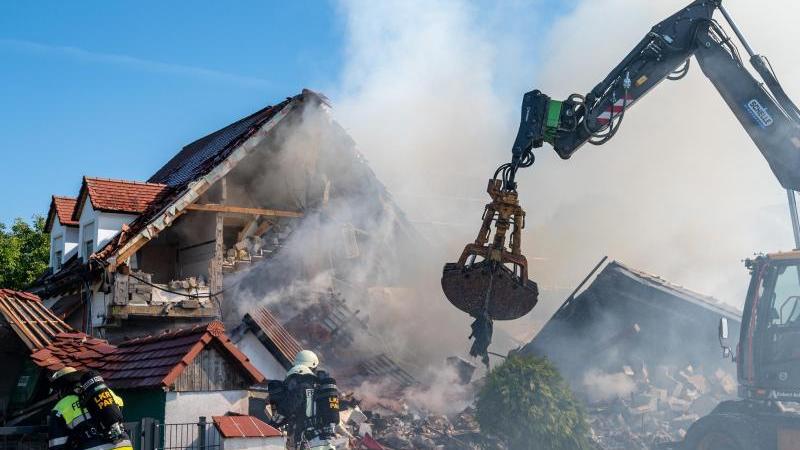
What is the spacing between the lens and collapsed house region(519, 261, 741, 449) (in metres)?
15.7

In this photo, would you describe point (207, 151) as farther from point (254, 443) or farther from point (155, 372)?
point (254, 443)

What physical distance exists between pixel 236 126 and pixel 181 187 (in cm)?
528

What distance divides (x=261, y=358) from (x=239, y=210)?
382 cm

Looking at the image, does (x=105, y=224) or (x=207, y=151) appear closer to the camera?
(x=105, y=224)

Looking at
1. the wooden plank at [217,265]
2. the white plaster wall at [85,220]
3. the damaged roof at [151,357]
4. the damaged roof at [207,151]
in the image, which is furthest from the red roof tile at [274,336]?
the white plaster wall at [85,220]

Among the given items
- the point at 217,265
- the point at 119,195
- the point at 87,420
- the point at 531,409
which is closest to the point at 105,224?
the point at 119,195

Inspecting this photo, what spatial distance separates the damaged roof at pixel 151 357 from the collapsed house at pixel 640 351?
25.6 ft

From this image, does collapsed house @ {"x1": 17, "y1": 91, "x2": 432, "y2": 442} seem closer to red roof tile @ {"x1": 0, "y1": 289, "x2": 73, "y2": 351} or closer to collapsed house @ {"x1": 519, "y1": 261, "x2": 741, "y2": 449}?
red roof tile @ {"x1": 0, "y1": 289, "x2": 73, "y2": 351}

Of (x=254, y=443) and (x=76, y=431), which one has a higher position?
(x=76, y=431)

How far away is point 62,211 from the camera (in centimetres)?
2080

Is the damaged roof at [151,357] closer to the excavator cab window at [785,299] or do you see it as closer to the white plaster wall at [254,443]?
the white plaster wall at [254,443]

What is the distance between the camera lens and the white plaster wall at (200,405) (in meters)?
9.41

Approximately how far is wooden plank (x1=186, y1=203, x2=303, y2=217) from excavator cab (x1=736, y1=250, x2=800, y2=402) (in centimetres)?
1062

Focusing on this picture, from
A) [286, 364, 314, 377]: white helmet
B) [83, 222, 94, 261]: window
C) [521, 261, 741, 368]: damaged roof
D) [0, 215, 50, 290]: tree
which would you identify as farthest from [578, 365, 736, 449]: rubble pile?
[0, 215, 50, 290]: tree
